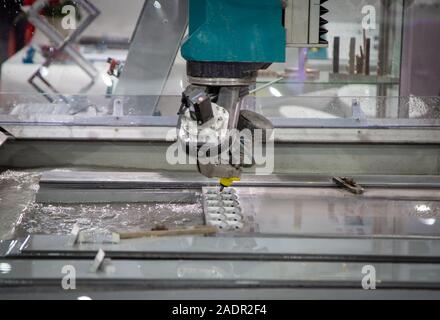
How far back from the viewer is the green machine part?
95.7 inches

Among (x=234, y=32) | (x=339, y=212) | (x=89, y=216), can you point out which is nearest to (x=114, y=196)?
(x=89, y=216)

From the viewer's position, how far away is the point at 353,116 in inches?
157

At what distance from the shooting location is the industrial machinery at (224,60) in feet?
7.97

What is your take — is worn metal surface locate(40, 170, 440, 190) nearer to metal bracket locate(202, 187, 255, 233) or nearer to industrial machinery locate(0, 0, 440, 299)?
industrial machinery locate(0, 0, 440, 299)

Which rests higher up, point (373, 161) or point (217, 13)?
point (217, 13)

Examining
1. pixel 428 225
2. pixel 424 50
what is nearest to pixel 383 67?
pixel 424 50

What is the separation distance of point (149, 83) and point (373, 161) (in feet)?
3.99

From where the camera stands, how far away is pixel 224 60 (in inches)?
95.9

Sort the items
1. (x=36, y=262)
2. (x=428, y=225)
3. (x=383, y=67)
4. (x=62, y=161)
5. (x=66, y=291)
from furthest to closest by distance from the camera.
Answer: (x=383, y=67)
(x=62, y=161)
(x=428, y=225)
(x=36, y=262)
(x=66, y=291)

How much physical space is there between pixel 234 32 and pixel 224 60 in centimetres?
9

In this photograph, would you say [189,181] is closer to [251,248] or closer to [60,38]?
[251,248]

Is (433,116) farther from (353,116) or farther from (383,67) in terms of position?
(383,67)

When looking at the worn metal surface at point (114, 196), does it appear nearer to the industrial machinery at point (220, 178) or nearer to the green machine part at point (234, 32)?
the industrial machinery at point (220, 178)

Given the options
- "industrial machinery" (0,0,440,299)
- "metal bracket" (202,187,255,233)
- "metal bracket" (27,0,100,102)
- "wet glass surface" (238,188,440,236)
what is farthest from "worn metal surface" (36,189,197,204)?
"metal bracket" (27,0,100,102)
